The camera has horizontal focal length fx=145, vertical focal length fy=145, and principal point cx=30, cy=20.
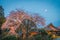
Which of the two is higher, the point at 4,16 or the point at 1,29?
the point at 4,16

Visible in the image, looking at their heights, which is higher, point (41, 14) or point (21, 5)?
point (21, 5)

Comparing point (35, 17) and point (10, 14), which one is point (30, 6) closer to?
point (35, 17)

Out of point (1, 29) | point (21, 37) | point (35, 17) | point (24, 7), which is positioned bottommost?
point (21, 37)

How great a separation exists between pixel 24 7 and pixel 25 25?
29 cm

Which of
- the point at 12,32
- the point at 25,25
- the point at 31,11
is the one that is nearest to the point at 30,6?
the point at 31,11

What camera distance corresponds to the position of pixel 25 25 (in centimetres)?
231

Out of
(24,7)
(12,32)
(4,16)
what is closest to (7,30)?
(12,32)

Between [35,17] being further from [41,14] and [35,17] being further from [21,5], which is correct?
[21,5]

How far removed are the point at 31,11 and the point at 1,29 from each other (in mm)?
557

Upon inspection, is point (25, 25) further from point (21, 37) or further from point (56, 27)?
point (56, 27)

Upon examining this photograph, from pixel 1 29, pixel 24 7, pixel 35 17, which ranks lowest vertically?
pixel 1 29

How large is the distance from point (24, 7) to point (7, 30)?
0.46m

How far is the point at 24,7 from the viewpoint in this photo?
2334mm

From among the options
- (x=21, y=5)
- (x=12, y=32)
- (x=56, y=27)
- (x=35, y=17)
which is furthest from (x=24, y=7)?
(x=56, y=27)
